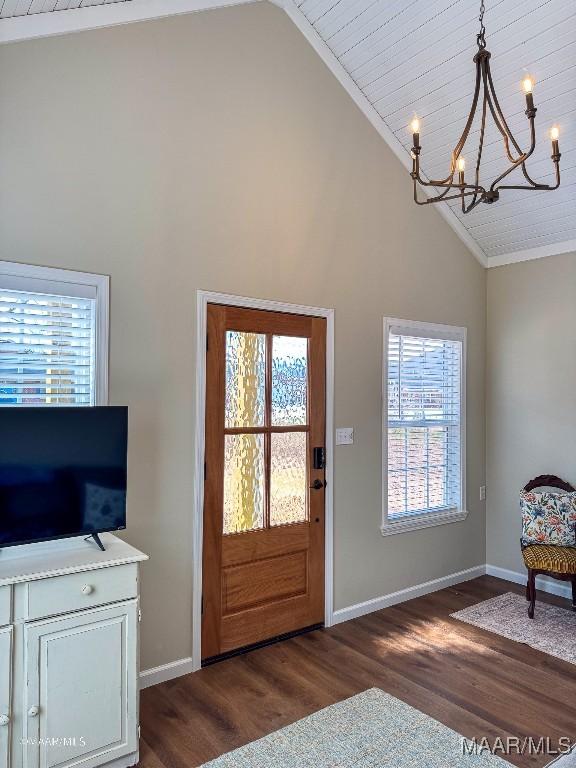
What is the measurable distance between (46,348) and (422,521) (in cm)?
308

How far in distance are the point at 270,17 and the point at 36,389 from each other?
8.96 ft

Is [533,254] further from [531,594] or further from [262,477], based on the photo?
[262,477]

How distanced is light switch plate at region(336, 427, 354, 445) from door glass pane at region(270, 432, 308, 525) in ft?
0.93

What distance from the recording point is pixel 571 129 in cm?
350

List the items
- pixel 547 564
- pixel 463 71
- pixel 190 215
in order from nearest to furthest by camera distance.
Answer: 1. pixel 190 215
2. pixel 463 71
3. pixel 547 564

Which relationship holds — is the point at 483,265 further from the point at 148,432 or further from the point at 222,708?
the point at 222,708

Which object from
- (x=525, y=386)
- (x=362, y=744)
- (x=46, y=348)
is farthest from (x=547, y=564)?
(x=46, y=348)

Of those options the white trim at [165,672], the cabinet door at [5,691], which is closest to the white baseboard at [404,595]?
the white trim at [165,672]

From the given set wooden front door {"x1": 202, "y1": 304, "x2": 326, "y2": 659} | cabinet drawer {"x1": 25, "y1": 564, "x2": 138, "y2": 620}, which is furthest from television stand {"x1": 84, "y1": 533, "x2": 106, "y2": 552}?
wooden front door {"x1": 202, "y1": 304, "x2": 326, "y2": 659}

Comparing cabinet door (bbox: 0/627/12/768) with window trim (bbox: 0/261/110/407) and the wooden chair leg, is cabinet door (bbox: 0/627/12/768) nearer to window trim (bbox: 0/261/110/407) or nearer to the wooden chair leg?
window trim (bbox: 0/261/110/407)

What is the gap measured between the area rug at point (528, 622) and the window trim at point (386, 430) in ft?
2.26

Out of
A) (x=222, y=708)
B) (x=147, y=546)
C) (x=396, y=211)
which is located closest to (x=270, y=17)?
(x=396, y=211)

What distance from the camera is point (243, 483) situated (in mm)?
3381

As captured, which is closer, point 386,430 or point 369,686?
point 369,686
